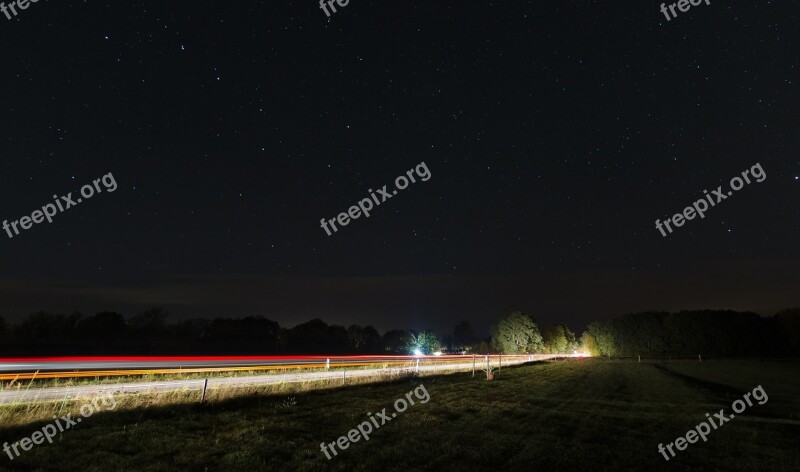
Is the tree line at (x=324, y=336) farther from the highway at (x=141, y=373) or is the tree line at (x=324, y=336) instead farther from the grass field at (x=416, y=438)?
the grass field at (x=416, y=438)

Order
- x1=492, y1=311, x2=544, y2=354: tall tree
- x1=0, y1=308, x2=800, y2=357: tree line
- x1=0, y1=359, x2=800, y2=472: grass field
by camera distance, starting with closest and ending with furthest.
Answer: x1=0, y1=359, x2=800, y2=472: grass field, x1=0, y1=308, x2=800, y2=357: tree line, x1=492, y1=311, x2=544, y2=354: tall tree

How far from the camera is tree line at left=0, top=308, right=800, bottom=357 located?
9344 centimetres

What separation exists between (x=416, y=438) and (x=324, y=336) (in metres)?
147

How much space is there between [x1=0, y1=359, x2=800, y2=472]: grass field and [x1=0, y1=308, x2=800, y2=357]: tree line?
82.1 m

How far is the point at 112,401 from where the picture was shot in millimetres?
14539

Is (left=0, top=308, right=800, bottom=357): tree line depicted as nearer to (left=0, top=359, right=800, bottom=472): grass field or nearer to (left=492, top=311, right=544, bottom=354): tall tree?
(left=492, top=311, right=544, bottom=354): tall tree

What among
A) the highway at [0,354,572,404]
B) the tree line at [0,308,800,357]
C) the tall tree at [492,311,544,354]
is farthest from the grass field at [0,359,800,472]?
the tall tree at [492,311,544,354]

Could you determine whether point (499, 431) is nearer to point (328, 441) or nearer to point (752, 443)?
point (328, 441)

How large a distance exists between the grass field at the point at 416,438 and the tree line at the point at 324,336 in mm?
82050

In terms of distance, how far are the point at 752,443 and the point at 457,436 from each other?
8226mm

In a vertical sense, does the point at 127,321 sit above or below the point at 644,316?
above

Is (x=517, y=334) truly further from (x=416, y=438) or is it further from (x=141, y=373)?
(x=416, y=438)

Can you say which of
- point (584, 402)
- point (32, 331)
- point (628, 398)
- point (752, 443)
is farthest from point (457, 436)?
point (32, 331)

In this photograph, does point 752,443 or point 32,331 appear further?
point 32,331
